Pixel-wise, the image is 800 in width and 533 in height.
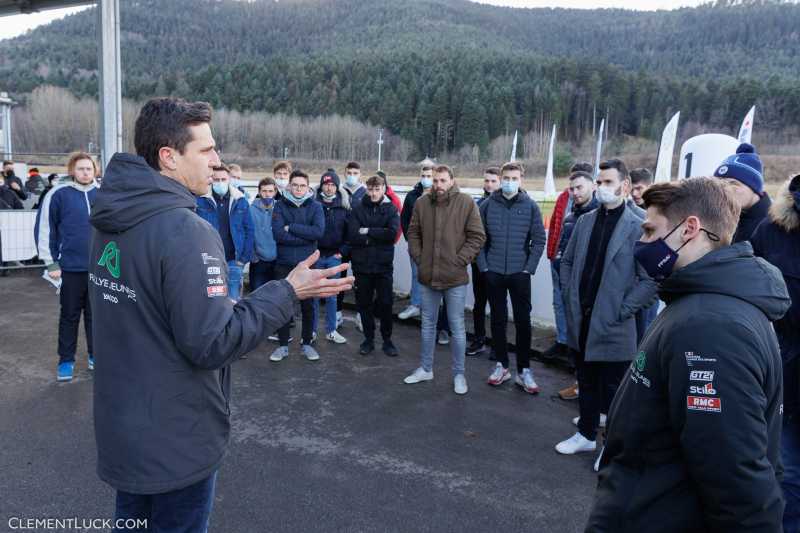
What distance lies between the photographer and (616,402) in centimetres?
188

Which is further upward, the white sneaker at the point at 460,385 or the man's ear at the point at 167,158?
the man's ear at the point at 167,158

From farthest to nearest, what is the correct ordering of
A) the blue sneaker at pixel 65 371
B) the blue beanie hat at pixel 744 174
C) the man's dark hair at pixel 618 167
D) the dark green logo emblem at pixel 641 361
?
the blue sneaker at pixel 65 371, the man's dark hair at pixel 618 167, the blue beanie hat at pixel 744 174, the dark green logo emblem at pixel 641 361

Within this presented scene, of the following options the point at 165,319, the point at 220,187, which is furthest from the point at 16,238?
A: the point at 165,319

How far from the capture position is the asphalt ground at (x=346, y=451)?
3430 mm

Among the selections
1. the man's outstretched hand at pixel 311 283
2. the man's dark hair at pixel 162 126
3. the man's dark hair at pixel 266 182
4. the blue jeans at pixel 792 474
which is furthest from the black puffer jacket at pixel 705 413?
the man's dark hair at pixel 266 182

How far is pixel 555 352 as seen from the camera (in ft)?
21.6

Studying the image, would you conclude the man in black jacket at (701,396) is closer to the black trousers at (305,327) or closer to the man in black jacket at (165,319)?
the man in black jacket at (165,319)

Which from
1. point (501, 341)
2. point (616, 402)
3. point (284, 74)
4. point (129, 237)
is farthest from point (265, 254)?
point (284, 74)

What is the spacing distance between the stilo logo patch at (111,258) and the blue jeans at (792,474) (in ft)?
10.4

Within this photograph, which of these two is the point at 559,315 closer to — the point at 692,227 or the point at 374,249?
the point at 374,249

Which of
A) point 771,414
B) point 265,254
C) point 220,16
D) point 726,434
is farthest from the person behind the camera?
point 220,16

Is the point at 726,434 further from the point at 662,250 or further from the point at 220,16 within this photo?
the point at 220,16

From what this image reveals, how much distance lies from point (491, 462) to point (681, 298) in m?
2.79

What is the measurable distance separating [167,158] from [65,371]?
4.53 m
